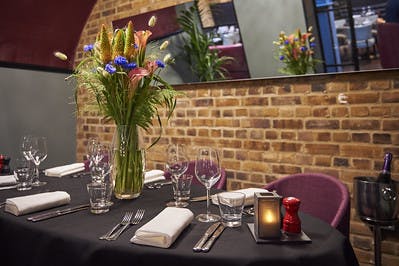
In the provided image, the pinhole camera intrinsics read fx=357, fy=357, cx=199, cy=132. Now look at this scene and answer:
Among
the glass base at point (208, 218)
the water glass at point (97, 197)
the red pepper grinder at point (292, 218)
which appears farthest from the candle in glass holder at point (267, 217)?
the water glass at point (97, 197)

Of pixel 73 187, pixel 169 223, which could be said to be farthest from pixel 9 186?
pixel 169 223

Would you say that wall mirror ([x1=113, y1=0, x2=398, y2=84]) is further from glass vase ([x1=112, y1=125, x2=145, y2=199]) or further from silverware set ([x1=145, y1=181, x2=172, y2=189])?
glass vase ([x1=112, y1=125, x2=145, y2=199])

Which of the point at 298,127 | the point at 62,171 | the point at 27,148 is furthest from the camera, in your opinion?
the point at 298,127

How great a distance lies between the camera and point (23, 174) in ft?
5.58

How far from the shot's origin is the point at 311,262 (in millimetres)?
922

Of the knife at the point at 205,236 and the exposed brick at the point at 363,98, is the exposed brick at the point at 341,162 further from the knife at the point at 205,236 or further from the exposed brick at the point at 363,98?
the knife at the point at 205,236

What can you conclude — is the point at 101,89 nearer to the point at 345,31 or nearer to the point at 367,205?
the point at 367,205

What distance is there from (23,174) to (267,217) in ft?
4.04

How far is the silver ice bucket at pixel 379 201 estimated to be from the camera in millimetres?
1752

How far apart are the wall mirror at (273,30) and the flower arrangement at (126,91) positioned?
1.23 metres

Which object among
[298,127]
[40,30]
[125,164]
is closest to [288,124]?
[298,127]

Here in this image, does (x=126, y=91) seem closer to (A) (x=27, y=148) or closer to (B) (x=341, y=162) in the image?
(A) (x=27, y=148)

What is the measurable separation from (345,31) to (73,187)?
1839 mm

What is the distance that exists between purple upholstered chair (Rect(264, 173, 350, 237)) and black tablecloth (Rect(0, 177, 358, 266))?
0.37m
